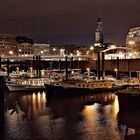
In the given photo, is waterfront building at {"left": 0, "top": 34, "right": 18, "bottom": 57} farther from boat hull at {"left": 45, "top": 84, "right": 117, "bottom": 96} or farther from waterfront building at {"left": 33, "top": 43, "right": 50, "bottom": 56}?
boat hull at {"left": 45, "top": 84, "right": 117, "bottom": 96}

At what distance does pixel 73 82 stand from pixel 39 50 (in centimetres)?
9631

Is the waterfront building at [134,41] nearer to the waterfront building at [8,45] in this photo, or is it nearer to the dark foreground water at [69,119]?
the waterfront building at [8,45]

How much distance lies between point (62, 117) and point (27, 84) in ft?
69.8

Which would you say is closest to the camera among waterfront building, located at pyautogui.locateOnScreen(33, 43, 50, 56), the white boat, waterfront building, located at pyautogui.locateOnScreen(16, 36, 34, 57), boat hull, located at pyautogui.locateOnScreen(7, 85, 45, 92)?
boat hull, located at pyautogui.locateOnScreen(7, 85, 45, 92)

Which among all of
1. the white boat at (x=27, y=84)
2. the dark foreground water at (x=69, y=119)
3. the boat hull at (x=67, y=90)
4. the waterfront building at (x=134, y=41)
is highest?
the waterfront building at (x=134, y=41)

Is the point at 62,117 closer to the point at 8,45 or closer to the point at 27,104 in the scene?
the point at 27,104

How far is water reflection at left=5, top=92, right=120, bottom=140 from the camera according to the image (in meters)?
25.2

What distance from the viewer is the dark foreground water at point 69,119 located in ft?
81.9

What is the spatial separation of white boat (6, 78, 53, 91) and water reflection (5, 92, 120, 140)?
21.3 feet

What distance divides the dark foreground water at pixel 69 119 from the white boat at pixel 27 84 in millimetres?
8241

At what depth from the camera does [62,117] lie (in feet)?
101

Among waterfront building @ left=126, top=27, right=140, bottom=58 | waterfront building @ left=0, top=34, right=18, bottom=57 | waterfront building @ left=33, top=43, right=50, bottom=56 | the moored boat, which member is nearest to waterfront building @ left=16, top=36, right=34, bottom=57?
waterfront building @ left=0, top=34, right=18, bottom=57

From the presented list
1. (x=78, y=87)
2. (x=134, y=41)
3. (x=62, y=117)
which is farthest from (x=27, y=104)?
(x=134, y=41)

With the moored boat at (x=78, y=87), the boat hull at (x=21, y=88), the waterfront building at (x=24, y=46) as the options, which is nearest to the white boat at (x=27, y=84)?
the boat hull at (x=21, y=88)
